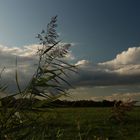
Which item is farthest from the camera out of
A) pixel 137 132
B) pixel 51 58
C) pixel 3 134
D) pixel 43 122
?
pixel 137 132

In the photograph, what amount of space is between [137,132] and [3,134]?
99.9 feet

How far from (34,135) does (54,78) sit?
86 centimetres

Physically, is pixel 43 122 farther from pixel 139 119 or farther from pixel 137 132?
pixel 139 119

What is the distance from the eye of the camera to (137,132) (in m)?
34.8

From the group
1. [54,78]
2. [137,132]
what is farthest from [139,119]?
[54,78]

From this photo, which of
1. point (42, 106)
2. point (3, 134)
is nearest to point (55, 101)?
point (42, 106)

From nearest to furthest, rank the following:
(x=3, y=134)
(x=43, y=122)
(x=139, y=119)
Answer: (x=3, y=134), (x=43, y=122), (x=139, y=119)

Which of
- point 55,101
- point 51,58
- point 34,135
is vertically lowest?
point 34,135

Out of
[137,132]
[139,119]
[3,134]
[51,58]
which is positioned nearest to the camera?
[3,134]

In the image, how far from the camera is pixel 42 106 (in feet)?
18.2

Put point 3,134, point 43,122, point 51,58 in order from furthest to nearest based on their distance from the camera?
point 51,58
point 43,122
point 3,134

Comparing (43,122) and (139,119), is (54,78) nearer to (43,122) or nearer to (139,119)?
(43,122)

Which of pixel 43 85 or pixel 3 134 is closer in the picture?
pixel 3 134

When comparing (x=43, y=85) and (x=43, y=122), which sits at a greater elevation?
(x=43, y=85)
